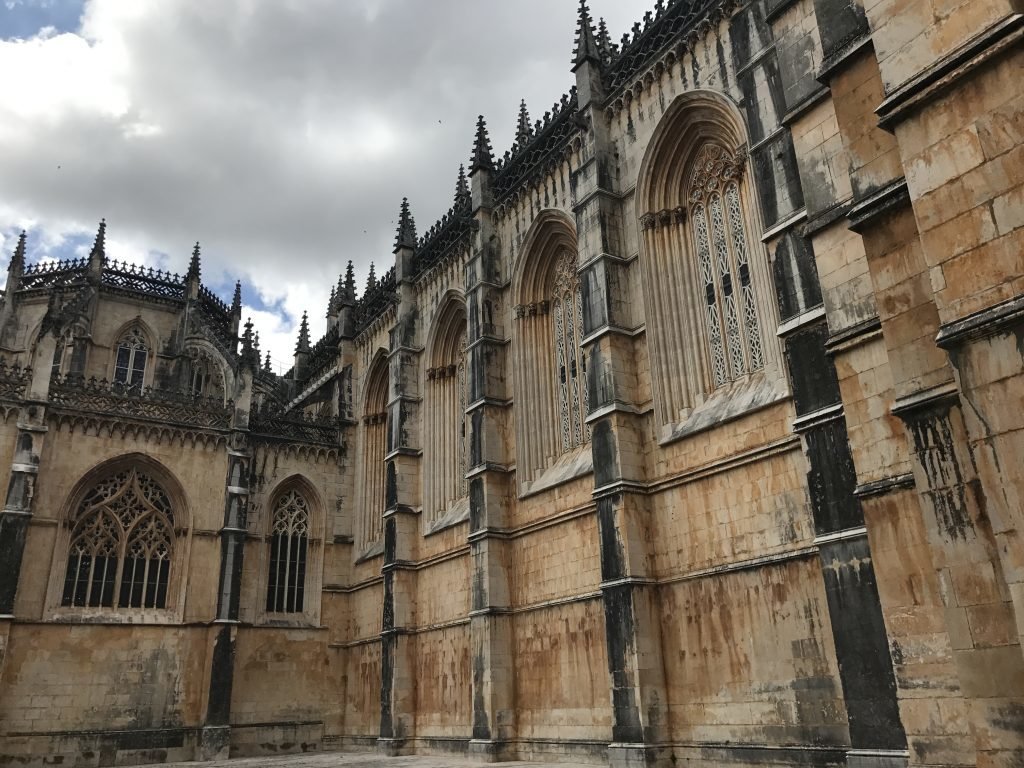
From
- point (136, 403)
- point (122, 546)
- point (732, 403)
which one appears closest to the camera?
point (732, 403)

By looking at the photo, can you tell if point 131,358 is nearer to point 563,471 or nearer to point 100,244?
point 100,244

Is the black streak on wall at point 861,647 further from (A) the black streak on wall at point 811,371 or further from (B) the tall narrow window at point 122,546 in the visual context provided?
(B) the tall narrow window at point 122,546

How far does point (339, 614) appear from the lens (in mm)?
24250

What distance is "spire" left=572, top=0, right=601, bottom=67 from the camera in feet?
57.7

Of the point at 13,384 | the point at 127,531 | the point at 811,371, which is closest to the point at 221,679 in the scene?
the point at 127,531

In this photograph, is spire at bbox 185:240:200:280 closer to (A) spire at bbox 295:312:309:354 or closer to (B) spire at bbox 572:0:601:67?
(A) spire at bbox 295:312:309:354

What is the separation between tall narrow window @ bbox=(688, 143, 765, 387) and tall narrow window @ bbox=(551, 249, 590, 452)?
3.22 m

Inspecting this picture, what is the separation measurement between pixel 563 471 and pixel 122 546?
12264 millimetres

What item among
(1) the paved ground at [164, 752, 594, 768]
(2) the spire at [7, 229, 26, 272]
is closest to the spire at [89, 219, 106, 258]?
(2) the spire at [7, 229, 26, 272]

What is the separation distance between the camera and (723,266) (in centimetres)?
1445

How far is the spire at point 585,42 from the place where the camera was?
17.6 meters

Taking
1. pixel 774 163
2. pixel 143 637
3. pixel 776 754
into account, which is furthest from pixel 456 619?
pixel 774 163

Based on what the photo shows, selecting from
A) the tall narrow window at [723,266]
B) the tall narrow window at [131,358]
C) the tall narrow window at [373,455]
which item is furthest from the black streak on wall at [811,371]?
the tall narrow window at [131,358]

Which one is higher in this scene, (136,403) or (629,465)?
(136,403)
